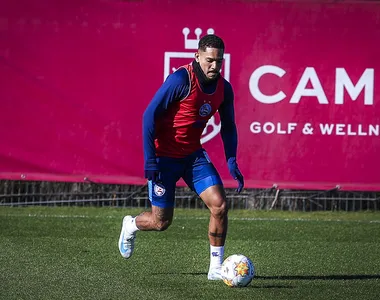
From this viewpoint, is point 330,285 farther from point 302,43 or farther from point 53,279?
point 302,43

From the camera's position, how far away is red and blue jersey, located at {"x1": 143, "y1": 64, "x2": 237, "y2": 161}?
28.4ft

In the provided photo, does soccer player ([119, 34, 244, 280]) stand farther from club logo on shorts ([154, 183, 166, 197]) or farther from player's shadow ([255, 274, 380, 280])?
player's shadow ([255, 274, 380, 280])

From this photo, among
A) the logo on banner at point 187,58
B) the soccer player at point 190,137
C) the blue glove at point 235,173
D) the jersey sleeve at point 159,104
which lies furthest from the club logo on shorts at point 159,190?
the logo on banner at point 187,58

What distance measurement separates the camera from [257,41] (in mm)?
14117

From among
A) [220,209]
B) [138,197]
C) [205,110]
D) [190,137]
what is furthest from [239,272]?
[138,197]

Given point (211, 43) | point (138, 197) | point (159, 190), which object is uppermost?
point (211, 43)

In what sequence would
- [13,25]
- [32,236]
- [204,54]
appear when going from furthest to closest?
1. [13,25]
2. [32,236]
3. [204,54]

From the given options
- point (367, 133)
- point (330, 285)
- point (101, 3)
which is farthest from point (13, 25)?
point (330, 285)

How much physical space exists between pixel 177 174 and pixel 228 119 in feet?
2.37

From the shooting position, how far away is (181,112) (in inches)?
352

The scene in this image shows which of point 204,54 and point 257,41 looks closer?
point 204,54

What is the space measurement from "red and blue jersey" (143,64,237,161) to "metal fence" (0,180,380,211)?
5.10 metres

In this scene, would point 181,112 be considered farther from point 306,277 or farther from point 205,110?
point 306,277

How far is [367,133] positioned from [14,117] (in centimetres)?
508
